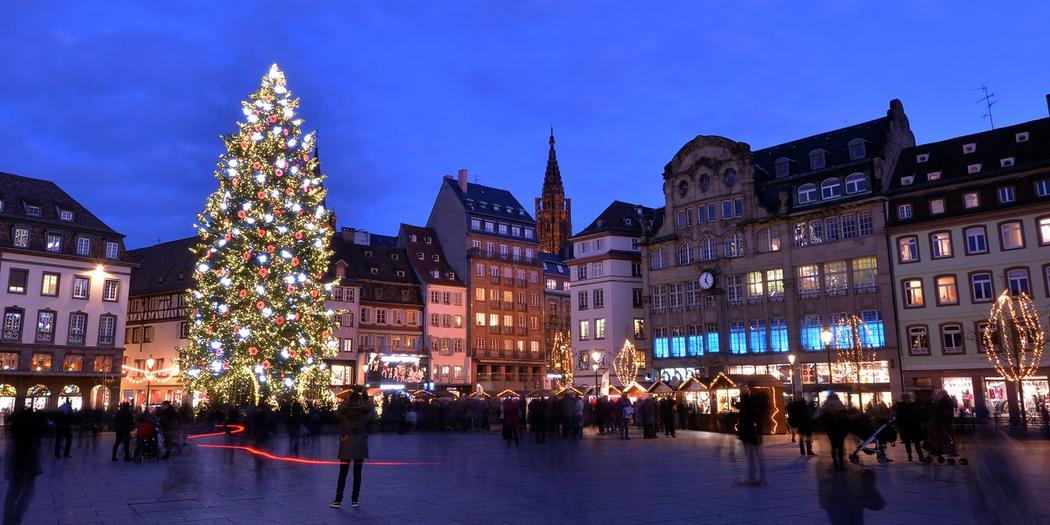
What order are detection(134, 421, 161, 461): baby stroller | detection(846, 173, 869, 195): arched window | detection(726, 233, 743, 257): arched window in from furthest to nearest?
detection(726, 233, 743, 257): arched window
detection(846, 173, 869, 195): arched window
detection(134, 421, 161, 461): baby stroller

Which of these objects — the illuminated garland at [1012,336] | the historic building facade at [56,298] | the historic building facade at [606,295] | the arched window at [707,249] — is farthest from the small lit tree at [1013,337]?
the historic building facade at [56,298]

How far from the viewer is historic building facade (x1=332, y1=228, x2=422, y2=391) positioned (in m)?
71.8

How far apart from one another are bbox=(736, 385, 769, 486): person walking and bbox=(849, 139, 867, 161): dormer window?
43059 millimetres

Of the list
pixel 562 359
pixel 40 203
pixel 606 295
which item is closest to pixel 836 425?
pixel 606 295

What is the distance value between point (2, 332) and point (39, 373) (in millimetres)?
3375

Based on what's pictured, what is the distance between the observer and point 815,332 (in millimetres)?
52625

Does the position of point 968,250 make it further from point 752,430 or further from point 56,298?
point 56,298

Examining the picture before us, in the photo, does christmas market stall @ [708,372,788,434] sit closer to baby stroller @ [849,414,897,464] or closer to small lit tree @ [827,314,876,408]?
baby stroller @ [849,414,897,464]

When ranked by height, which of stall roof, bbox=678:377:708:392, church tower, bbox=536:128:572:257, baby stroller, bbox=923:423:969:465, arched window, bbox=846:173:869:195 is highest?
church tower, bbox=536:128:572:257

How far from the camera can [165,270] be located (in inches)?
2891

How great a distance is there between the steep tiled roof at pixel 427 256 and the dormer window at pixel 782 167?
34.0m

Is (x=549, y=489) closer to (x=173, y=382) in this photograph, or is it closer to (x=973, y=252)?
(x=973, y=252)

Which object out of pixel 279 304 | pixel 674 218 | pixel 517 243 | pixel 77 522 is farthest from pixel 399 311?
pixel 77 522

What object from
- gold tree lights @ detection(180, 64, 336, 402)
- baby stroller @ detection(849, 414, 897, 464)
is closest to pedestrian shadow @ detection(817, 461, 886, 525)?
baby stroller @ detection(849, 414, 897, 464)
